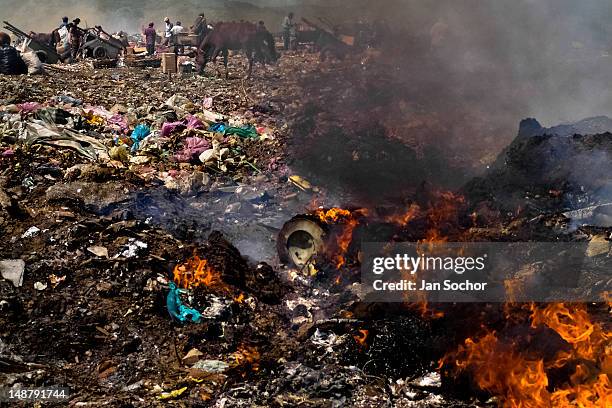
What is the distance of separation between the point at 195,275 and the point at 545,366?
348cm

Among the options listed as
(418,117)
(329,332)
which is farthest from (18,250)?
(418,117)

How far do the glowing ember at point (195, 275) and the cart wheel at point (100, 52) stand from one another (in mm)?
13616

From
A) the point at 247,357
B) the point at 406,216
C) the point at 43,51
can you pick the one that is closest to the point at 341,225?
the point at 406,216

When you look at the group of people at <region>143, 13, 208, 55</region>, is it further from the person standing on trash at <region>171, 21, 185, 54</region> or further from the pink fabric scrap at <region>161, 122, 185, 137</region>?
the pink fabric scrap at <region>161, 122, 185, 137</region>

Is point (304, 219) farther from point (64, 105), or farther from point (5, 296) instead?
point (64, 105)

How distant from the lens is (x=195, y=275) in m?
5.63

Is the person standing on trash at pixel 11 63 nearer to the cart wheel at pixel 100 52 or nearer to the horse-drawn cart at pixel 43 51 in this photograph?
the horse-drawn cart at pixel 43 51

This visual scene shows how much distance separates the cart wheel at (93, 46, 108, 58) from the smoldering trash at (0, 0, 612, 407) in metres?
4.34

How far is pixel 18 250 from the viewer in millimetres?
5855

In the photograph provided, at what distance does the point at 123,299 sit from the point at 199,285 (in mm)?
774

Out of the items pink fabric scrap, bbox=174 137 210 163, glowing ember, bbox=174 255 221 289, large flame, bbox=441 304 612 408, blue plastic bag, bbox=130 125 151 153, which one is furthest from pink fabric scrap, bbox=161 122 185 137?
large flame, bbox=441 304 612 408

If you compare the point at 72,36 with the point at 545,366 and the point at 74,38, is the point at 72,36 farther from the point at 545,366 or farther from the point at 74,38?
the point at 545,366

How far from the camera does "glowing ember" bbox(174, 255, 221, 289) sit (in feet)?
18.3

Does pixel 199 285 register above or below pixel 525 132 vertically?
below
